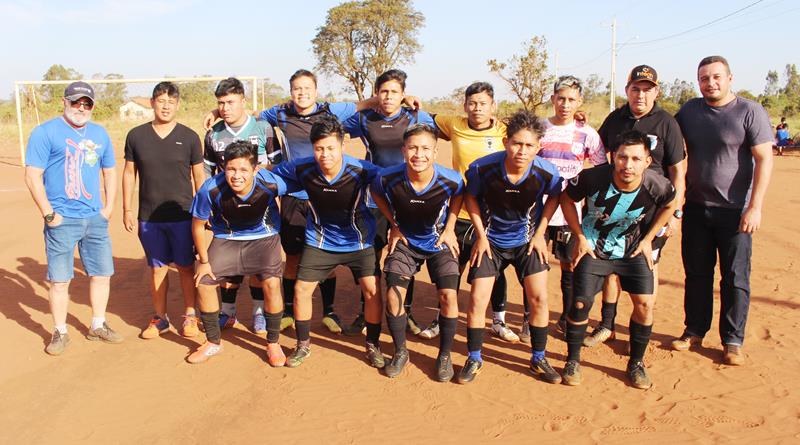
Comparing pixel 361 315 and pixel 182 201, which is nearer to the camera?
pixel 182 201

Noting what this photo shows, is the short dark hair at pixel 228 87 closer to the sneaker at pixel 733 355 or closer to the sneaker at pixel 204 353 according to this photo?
the sneaker at pixel 204 353

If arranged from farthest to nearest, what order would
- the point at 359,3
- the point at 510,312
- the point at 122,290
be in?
the point at 359,3 < the point at 122,290 < the point at 510,312

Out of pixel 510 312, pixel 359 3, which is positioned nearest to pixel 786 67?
pixel 359 3

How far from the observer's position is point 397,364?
4.84 m

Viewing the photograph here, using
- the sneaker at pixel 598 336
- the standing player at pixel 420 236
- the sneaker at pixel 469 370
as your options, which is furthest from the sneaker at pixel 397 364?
the sneaker at pixel 598 336

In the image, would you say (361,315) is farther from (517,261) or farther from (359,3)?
(359,3)

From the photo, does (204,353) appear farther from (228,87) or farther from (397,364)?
(228,87)

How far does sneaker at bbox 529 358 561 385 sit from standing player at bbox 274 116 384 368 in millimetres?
1283

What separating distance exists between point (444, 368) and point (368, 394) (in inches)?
26.1

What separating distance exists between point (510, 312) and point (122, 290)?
15.4ft

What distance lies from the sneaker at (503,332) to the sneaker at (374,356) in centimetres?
121

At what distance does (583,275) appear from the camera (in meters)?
4.56

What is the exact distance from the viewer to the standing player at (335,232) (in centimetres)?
486

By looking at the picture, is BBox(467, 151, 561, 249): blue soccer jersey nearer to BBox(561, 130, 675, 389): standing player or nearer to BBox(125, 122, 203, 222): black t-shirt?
BBox(561, 130, 675, 389): standing player
